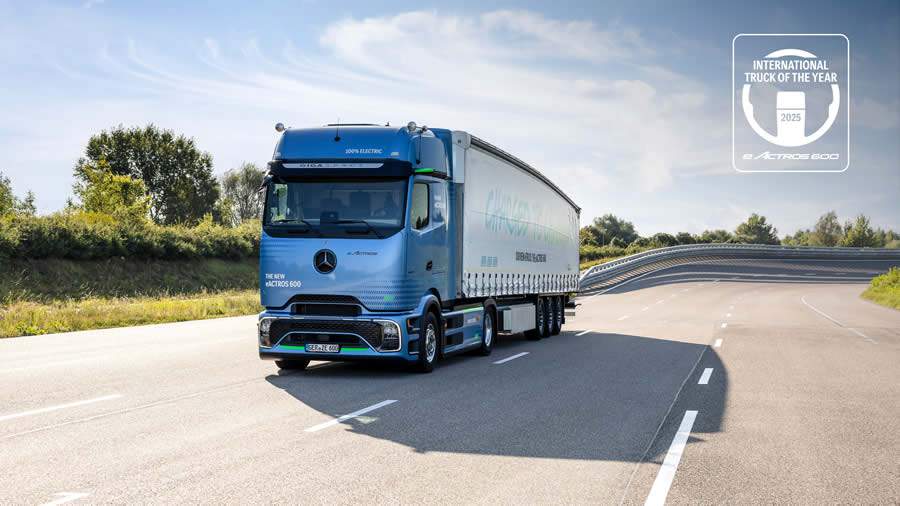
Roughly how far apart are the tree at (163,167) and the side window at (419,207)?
224 ft

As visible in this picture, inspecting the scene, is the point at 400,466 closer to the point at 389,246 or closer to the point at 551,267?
the point at 389,246

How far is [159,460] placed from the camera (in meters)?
6.87

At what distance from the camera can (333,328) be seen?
12.5 m

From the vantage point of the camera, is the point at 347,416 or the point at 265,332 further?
the point at 265,332

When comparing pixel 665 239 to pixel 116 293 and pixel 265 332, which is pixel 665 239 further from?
pixel 265 332

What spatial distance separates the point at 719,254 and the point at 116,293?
5365 centimetres

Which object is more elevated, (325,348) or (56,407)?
(325,348)

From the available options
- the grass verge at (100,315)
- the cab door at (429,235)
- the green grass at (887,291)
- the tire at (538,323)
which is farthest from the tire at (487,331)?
the green grass at (887,291)

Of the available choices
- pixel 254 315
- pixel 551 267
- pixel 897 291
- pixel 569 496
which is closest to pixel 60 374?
pixel 569 496

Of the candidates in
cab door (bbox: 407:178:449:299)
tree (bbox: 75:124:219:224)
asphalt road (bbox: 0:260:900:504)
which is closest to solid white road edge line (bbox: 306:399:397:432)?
asphalt road (bbox: 0:260:900:504)

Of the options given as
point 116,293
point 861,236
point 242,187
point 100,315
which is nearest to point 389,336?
point 100,315

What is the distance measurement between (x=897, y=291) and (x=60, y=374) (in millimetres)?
43729

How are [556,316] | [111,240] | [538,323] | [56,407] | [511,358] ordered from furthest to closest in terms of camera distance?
[111,240], [556,316], [538,323], [511,358], [56,407]

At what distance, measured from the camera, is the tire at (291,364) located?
13680mm
